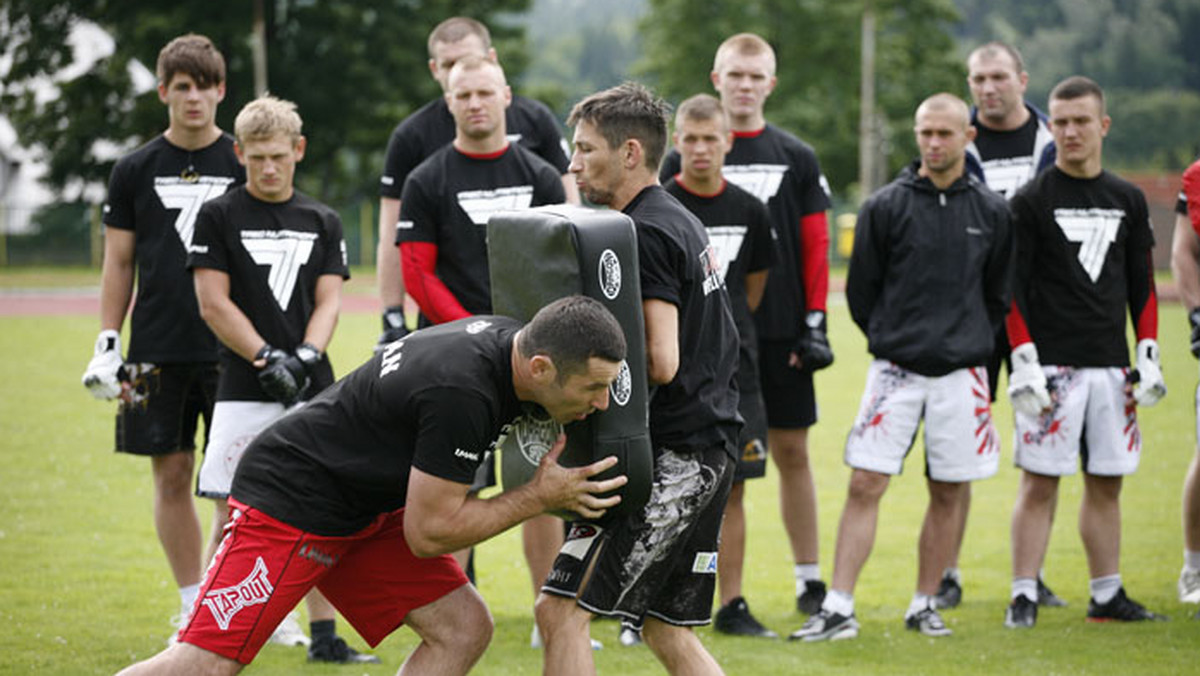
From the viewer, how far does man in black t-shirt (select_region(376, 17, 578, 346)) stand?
293 inches

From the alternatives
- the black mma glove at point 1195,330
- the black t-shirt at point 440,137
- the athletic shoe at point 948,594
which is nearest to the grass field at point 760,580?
the athletic shoe at point 948,594

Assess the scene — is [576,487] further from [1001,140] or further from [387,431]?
[1001,140]

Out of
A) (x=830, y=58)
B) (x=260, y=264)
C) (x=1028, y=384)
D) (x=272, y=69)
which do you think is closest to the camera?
(x=260, y=264)

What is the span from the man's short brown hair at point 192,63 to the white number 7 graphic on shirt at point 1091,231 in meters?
4.36

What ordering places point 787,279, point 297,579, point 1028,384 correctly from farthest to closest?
1. point 787,279
2. point 1028,384
3. point 297,579

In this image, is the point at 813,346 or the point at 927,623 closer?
the point at 927,623

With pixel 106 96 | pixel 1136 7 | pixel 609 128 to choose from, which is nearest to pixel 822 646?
pixel 609 128

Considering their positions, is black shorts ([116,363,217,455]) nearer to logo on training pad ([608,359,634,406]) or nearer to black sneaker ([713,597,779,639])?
black sneaker ([713,597,779,639])

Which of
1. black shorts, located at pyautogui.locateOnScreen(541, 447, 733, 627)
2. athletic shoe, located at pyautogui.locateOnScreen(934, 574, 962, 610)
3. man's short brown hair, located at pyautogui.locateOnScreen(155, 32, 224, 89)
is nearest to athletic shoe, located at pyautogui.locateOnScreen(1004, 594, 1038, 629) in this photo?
athletic shoe, located at pyautogui.locateOnScreen(934, 574, 962, 610)

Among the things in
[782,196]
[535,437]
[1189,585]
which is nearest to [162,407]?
[535,437]

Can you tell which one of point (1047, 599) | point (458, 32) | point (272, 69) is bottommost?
point (1047, 599)

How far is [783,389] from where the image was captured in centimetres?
771

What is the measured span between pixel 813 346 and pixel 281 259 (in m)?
2.75

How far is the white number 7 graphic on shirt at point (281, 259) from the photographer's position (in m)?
6.64
